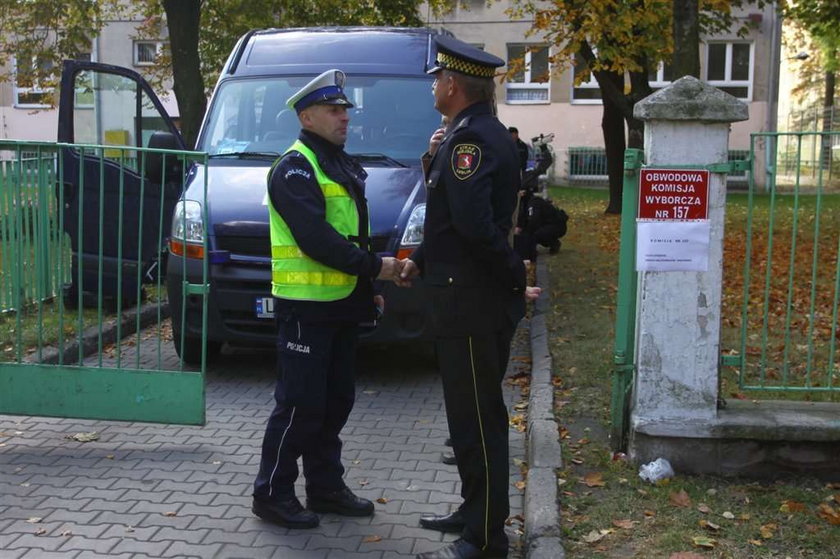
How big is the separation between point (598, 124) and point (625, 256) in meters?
27.7

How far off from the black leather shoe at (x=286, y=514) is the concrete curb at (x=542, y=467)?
3.17 ft

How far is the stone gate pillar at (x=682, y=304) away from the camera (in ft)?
15.6

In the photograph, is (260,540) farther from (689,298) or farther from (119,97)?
(119,97)

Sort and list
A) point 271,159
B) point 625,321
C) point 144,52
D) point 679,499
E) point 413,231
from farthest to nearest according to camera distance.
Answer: point 144,52 → point 271,159 → point 413,231 → point 625,321 → point 679,499

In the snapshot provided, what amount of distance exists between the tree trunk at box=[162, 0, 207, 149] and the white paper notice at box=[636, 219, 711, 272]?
9.96 m

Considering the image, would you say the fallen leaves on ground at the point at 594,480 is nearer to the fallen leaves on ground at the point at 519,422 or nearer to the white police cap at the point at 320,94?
the fallen leaves on ground at the point at 519,422

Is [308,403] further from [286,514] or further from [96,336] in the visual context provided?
[96,336]

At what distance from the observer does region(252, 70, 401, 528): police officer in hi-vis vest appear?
434 cm

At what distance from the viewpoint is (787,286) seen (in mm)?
8820

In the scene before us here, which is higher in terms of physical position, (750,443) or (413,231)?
(413,231)

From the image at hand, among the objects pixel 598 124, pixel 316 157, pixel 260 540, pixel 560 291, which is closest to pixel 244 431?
pixel 260 540

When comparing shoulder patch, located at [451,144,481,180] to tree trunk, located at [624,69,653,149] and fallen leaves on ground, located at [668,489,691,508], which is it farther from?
tree trunk, located at [624,69,653,149]

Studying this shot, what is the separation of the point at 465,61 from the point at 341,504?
82.0 inches

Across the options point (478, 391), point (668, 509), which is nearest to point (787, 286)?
point (668, 509)
